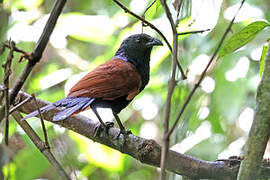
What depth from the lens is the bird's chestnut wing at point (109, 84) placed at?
3154 mm

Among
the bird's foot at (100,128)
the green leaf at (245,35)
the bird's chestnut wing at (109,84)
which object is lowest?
the bird's foot at (100,128)

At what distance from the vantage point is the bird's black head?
385cm

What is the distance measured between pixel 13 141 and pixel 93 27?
1.46 meters

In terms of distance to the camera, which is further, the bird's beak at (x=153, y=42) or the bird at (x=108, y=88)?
the bird's beak at (x=153, y=42)

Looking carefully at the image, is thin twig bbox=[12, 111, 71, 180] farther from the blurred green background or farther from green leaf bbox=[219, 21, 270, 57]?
the blurred green background

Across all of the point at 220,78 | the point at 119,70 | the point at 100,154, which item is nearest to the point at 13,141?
the point at 100,154

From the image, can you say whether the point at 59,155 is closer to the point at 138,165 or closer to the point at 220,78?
the point at 220,78

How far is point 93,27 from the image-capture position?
4.20 meters

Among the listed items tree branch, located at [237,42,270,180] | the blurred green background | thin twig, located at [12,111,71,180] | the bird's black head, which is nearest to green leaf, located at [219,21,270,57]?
tree branch, located at [237,42,270,180]

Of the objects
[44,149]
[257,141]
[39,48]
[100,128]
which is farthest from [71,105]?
[257,141]

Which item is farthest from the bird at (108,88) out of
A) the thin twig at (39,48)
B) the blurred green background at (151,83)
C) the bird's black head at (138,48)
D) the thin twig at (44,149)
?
the thin twig at (39,48)

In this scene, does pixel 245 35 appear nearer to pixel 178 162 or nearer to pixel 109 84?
pixel 178 162

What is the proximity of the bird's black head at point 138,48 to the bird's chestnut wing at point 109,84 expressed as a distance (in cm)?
47

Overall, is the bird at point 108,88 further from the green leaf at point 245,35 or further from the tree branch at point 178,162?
the green leaf at point 245,35
